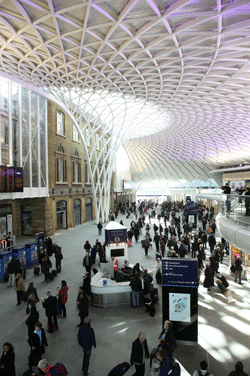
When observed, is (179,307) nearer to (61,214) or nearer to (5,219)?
(5,219)

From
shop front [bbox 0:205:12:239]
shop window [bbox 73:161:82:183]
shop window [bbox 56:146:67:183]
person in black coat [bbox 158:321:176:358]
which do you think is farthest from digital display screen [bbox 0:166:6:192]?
shop window [bbox 73:161:82:183]

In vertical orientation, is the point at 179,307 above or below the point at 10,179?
below

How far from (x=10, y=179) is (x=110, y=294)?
42.4 feet

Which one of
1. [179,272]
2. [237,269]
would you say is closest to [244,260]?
[237,269]

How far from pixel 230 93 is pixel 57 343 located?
81.4 ft

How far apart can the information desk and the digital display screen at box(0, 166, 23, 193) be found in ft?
38.6

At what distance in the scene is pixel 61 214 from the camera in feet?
99.0

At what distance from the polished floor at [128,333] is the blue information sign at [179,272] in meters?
1.72

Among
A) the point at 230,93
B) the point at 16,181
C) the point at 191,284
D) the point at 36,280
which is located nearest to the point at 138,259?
the point at 36,280

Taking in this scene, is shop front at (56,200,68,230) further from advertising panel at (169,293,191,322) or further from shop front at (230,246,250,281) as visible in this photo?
advertising panel at (169,293,191,322)

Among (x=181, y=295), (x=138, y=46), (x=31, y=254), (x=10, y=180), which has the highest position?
(x=138, y=46)

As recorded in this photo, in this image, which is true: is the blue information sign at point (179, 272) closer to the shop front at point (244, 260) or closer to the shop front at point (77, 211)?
the shop front at point (244, 260)

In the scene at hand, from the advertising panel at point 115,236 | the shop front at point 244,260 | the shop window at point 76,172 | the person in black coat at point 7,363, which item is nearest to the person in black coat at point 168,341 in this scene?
the person in black coat at point 7,363

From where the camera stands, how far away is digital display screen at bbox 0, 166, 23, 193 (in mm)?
18016
